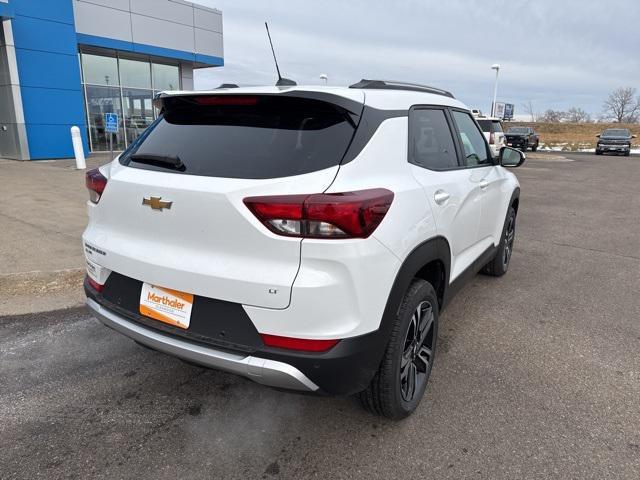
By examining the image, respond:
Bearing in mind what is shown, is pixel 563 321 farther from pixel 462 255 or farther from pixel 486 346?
pixel 462 255

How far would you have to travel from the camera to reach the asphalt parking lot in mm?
2348

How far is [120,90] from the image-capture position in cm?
1817

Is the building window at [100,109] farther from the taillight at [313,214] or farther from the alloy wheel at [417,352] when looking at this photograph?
the taillight at [313,214]

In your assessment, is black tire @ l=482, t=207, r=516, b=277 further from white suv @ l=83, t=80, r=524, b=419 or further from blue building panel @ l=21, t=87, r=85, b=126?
blue building panel @ l=21, t=87, r=85, b=126

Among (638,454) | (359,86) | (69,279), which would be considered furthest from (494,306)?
(69,279)

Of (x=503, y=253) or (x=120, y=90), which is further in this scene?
(x=120, y=90)

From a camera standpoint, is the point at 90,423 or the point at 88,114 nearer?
the point at 90,423

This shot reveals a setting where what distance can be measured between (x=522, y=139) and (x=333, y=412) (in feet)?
106

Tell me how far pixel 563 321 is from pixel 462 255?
1.39m

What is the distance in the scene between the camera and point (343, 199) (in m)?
2.01

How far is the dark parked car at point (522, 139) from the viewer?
31.1 m

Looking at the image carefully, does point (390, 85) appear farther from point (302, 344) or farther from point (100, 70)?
point (100, 70)

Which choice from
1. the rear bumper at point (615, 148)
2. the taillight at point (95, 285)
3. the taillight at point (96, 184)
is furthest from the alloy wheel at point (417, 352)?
the rear bumper at point (615, 148)

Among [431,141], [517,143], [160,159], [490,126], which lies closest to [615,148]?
[517,143]
